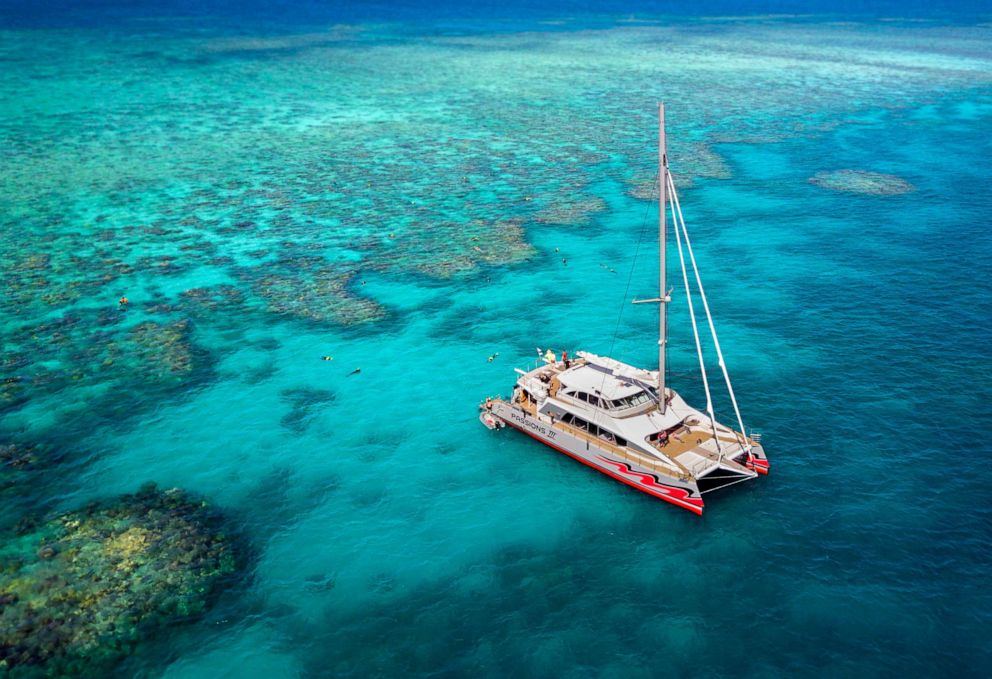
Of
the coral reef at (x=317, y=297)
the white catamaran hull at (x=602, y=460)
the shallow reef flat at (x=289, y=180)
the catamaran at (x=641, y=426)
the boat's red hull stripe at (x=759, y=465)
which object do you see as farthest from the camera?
the shallow reef flat at (x=289, y=180)

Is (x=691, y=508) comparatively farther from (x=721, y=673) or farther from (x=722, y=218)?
(x=722, y=218)

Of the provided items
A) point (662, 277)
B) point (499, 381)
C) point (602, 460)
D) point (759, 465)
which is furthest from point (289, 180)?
point (759, 465)

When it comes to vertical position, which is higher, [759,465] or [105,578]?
[759,465]

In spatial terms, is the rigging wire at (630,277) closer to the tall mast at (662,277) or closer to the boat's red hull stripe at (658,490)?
the tall mast at (662,277)

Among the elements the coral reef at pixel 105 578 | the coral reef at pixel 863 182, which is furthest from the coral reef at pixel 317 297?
the coral reef at pixel 863 182

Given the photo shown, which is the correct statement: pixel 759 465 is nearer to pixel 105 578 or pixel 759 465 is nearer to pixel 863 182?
pixel 105 578
